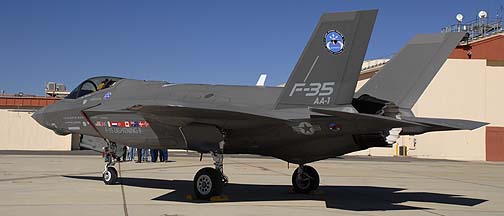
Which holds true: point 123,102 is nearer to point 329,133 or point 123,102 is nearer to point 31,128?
point 329,133

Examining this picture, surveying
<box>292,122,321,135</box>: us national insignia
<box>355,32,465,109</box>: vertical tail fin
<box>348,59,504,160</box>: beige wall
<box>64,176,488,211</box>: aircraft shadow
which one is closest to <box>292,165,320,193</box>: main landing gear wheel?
<box>64,176,488,211</box>: aircraft shadow

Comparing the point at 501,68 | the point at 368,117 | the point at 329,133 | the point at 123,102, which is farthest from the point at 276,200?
the point at 501,68

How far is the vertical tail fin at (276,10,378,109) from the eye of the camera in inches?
404

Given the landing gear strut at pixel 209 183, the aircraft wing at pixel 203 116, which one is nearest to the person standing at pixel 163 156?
the aircraft wing at pixel 203 116

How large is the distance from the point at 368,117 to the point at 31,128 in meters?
42.6

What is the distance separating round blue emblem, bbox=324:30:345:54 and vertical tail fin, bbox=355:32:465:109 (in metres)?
2.23

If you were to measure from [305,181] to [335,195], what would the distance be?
0.81 metres

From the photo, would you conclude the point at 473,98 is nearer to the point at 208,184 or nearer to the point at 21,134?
the point at 208,184

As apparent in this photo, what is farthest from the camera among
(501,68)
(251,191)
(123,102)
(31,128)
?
(31,128)

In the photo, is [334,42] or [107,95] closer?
[334,42]

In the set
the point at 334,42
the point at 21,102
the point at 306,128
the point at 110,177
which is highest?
the point at 21,102

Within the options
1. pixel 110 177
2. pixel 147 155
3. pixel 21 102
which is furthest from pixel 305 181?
pixel 21 102

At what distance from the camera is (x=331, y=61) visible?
10492 mm

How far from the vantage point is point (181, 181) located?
16.0 m
